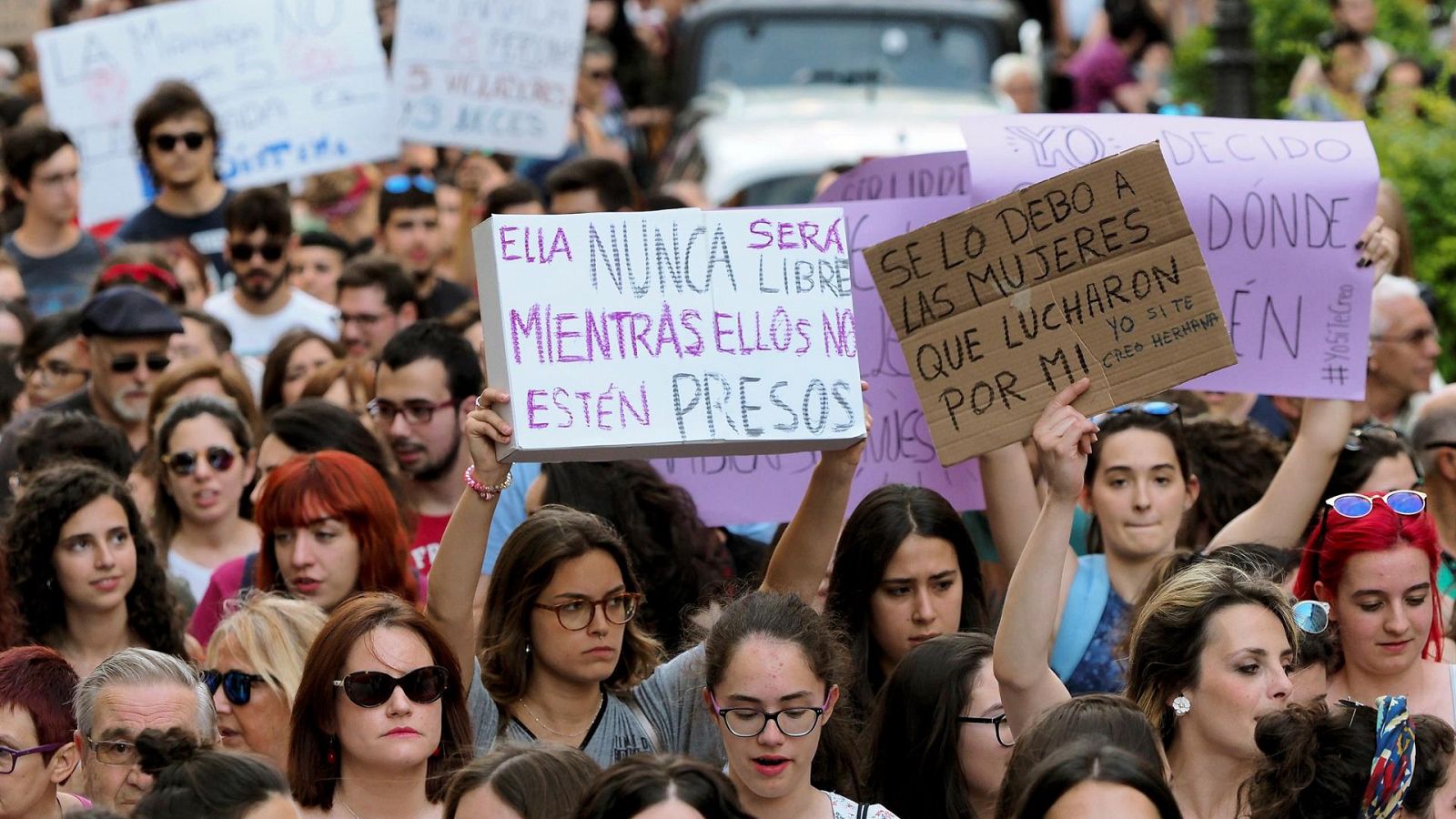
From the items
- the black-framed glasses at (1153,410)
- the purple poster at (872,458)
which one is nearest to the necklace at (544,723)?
the purple poster at (872,458)

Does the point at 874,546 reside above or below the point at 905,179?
below

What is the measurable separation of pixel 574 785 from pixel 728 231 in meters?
1.41

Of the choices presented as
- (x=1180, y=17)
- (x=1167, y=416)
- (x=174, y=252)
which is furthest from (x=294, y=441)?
(x=1180, y=17)

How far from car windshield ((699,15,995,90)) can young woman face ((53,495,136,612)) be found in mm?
9761

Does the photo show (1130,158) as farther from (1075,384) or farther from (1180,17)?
(1180,17)

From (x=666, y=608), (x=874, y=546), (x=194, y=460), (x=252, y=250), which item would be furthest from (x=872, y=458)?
(x=252, y=250)

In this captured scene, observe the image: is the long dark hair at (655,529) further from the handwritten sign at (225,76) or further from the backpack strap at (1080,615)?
the handwritten sign at (225,76)

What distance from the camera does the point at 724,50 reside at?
15602 mm

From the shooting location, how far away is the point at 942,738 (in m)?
4.97

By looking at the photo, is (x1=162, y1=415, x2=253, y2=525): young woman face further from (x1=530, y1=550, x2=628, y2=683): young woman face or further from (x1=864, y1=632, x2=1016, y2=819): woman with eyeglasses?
(x1=864, y1=632, x2=1016, y2=819): woman with eyeglasses

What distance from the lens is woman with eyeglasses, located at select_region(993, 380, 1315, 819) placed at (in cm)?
470

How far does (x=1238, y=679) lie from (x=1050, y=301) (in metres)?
0.90

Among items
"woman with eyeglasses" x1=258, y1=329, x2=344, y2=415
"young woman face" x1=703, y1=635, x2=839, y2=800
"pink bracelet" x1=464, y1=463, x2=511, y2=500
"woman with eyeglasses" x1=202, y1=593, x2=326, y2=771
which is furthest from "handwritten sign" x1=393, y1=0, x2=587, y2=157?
"young woman face" x1=703, y1=635, x2=839, y2=800

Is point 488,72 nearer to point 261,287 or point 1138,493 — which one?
point 261,287
